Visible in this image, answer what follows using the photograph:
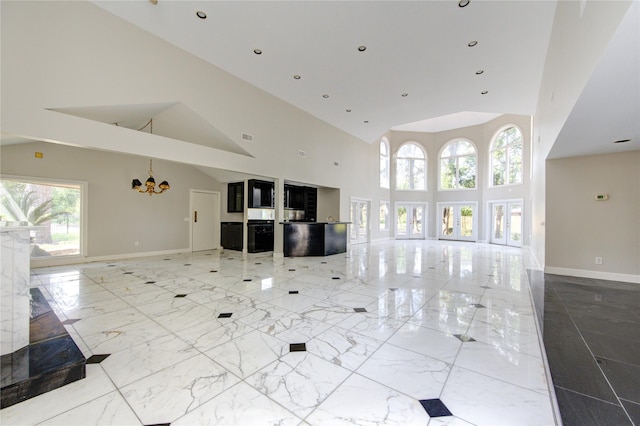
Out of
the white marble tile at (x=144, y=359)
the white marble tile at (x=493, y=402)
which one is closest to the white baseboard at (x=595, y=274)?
the white marble tile at (x=493, y=402)

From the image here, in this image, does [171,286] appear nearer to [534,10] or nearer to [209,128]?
[209,128]

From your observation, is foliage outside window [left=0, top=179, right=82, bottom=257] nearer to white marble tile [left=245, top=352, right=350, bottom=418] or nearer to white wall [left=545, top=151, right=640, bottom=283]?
white marble tile [left=245, top=352, right=350, bottom=418]

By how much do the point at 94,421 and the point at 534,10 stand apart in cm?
666

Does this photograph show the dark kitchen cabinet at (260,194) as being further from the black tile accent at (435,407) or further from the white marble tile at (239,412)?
the black tile accent at (435,407)

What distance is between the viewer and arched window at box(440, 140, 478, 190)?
1244cm

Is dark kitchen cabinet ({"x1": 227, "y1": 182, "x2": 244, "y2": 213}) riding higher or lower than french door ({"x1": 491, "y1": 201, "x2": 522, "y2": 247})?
higher

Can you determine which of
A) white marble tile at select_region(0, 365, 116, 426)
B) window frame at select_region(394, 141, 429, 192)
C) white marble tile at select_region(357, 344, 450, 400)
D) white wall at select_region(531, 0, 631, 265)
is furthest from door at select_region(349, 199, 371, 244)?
white marble tile at select_region(0, 365, 116, 426)

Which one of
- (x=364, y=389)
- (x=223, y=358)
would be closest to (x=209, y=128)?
(x=223, y=358)

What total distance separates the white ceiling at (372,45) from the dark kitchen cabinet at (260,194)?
269 centimetres

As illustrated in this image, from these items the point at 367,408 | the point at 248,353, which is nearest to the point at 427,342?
the point at 367,408

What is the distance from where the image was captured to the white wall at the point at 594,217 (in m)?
4.53

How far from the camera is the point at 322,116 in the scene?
8.24 meters

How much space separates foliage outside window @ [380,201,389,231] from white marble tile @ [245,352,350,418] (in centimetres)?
1080

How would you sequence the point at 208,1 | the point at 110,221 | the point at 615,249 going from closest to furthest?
the point at 208,1, the point at 615,249, the point at 110,221
